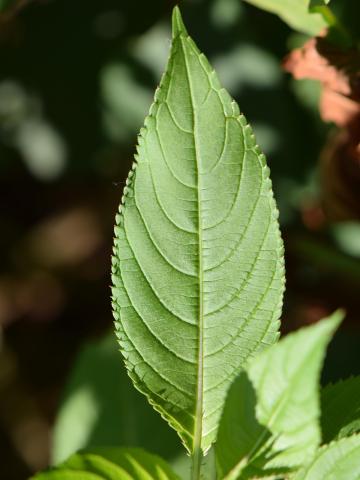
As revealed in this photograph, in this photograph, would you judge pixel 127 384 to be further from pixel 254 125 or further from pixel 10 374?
pixel 10 374

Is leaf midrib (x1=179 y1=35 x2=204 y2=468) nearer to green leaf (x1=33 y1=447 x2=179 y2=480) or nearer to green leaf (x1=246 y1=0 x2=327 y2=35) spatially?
green leaf (x1=33 y1=447 x2=179 y2=480)

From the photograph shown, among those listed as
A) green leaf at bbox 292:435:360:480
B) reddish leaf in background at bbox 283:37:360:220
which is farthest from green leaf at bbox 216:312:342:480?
reddish leaf in background at bbox 283:37:360:220

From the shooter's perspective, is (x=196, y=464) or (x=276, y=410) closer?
(x=276, y=410)

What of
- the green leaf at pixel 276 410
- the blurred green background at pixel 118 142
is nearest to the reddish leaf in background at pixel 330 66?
the blurred green background at pixel 118 142

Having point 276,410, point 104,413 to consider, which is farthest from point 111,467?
point 104,413

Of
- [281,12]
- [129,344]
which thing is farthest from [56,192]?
[129,344]

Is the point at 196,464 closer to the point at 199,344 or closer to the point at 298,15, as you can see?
the point at 199,344
